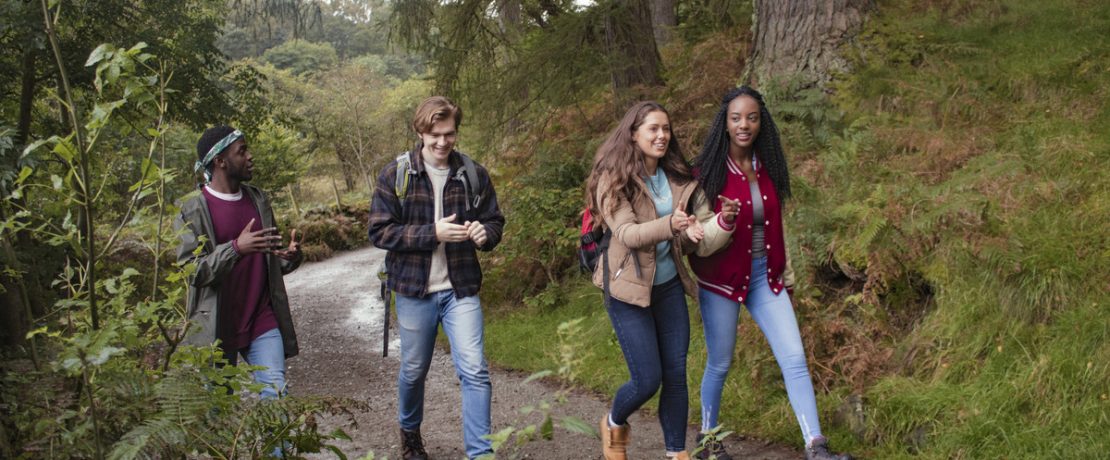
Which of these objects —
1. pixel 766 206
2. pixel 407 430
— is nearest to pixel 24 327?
pixel 407 430

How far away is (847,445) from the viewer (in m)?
5.06

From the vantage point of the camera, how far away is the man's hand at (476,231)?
4684mm

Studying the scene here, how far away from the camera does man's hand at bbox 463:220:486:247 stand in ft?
15.4

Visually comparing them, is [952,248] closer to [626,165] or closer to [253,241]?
[626,165]

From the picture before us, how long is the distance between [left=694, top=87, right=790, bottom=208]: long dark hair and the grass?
4.43 feet

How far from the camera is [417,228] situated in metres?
4.80

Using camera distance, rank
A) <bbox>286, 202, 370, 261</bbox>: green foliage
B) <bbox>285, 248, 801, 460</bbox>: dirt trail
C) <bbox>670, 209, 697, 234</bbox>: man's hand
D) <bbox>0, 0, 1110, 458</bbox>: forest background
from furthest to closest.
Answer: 1. <bbox>286, 202, 370, 261</bbox>: green foliage
2. <bbox>285, 248, 801, 460</bbox>: dirt trail
3. <bbox>670, 209, 697, 234</bbox>: man's hand
4. <bbox>0, 0, 1110, 458</bbox>: forest background

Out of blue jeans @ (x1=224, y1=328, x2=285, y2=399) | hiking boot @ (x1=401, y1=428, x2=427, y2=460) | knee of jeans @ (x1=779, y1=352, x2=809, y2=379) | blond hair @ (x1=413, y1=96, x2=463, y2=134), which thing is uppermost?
blond hair @ (x1=413, y1=96, x2=463, y2=134)

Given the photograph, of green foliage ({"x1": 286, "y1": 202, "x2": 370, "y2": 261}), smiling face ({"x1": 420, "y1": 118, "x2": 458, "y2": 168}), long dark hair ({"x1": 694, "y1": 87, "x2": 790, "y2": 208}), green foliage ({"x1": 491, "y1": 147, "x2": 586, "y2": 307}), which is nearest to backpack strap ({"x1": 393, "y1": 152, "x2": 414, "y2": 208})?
smiling face ({"x1": 420, "y1": 118, "x2": 458, "y2": 168})

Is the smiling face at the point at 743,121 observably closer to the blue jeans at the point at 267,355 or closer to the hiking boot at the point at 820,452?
the hiking boot at the point at 820,452

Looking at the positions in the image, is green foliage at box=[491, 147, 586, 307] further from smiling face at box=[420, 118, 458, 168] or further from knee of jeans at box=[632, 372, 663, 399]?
knee of jeans at box=[632, 372, 663, 399]

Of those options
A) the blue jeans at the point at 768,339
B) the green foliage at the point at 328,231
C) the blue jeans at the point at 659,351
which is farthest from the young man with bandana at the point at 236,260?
the green foliage at the point at 328,231

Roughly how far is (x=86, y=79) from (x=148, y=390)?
9788 mm

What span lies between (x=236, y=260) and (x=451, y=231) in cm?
109
